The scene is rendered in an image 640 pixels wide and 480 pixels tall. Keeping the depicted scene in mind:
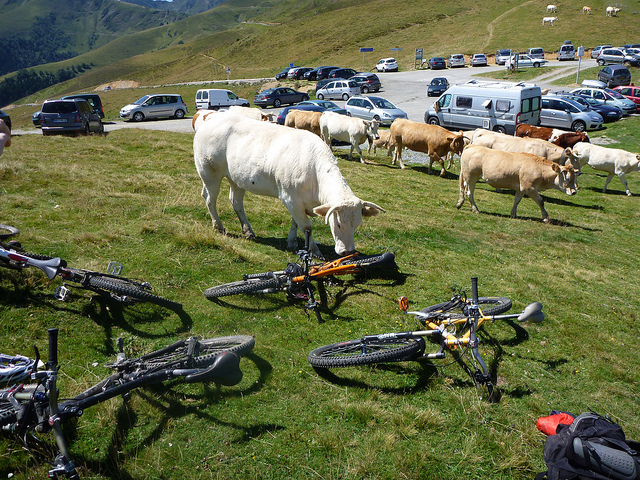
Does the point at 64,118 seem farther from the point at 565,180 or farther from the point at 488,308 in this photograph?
the point at 488,308

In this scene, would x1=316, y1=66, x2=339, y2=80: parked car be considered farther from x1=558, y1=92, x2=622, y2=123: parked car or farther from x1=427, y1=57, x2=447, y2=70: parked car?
x1=558, y1=92, x2=622, y2=123: parked car

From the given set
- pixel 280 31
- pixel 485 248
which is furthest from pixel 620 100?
pixel 280 31

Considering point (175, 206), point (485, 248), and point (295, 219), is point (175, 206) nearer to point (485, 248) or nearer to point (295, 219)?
point (295, 219)

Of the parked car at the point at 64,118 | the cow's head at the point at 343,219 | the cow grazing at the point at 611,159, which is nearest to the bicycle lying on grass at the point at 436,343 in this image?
the cow's head at the point at 343,219

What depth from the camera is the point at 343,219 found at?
700cm

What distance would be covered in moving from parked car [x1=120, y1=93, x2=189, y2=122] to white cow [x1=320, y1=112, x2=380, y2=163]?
17411mm

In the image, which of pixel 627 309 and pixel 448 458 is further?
pixel 627 309

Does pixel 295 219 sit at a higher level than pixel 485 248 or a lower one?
higher

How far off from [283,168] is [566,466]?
5724 mm

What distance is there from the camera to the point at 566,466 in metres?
3.41

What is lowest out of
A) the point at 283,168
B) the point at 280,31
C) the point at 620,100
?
the point at 620,100

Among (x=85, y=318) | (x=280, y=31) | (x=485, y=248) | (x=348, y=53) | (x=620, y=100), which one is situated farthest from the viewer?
(x=280, y=31)

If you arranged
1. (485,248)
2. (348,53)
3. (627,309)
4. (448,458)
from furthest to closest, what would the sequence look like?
(348,53) < (485,248) < (627,309) < (448,458)

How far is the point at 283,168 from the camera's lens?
7680 mm
